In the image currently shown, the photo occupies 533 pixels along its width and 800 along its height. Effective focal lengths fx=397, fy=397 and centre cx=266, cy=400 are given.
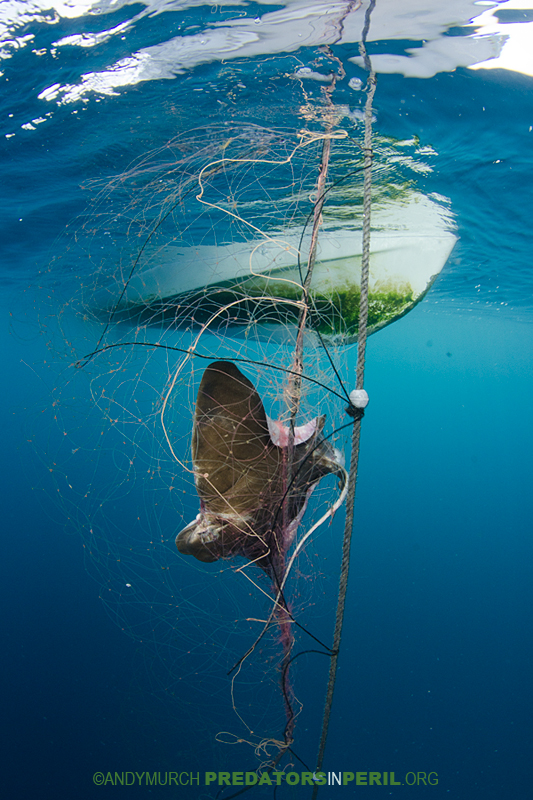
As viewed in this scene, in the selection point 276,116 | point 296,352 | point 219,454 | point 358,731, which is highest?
point 276,116

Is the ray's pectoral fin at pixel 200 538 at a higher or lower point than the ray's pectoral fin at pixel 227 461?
lower

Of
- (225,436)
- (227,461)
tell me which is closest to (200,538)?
(227,461)

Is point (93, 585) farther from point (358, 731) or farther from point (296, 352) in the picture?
point (296, 352)

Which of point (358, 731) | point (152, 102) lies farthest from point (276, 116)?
point (358, 731)

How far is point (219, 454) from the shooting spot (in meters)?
1.86

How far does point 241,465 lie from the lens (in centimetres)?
185

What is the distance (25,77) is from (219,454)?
5.25m

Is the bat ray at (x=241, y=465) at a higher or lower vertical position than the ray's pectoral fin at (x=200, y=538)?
higher

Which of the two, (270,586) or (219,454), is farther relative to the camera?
(270,586)

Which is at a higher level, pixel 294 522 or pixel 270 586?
pixel 294 522

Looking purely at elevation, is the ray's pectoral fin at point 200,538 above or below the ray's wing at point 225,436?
below

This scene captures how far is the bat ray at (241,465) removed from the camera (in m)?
1.81

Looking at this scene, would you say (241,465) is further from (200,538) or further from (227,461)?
(200,538)

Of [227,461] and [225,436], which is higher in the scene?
[225,436]
